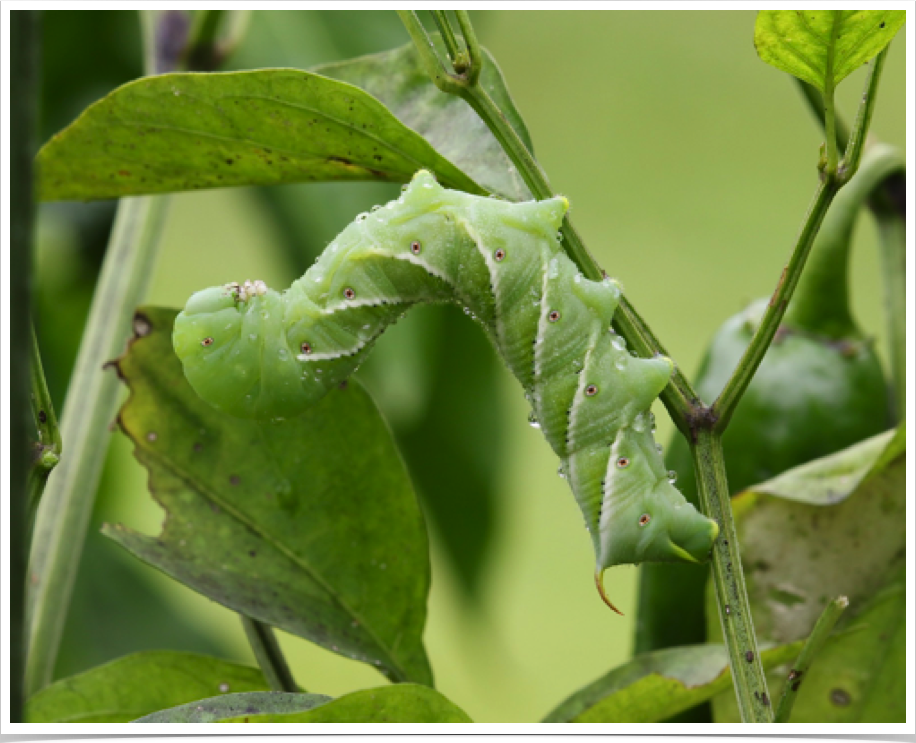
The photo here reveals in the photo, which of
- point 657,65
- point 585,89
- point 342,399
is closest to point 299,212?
point 342,399

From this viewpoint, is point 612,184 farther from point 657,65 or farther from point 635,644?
point 635,644

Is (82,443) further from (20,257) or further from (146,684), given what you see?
(20,257)

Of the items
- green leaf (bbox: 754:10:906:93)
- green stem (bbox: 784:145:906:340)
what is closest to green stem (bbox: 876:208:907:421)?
green stem (bbox: 784:145:906:340)

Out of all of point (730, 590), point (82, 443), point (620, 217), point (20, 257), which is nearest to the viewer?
point (20, 257)

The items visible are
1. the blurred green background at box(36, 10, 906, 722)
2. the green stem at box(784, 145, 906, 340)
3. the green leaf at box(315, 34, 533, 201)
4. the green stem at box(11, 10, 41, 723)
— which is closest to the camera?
the green stem at box(11, 10, 41, 723)

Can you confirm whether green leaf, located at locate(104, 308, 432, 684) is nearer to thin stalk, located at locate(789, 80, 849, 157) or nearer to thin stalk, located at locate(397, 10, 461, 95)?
thin stalk, located at locate(397, 10, 461, 95)

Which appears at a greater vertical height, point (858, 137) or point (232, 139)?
point (232, 139)

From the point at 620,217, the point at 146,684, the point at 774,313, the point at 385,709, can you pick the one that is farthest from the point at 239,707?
the point at 620,217
